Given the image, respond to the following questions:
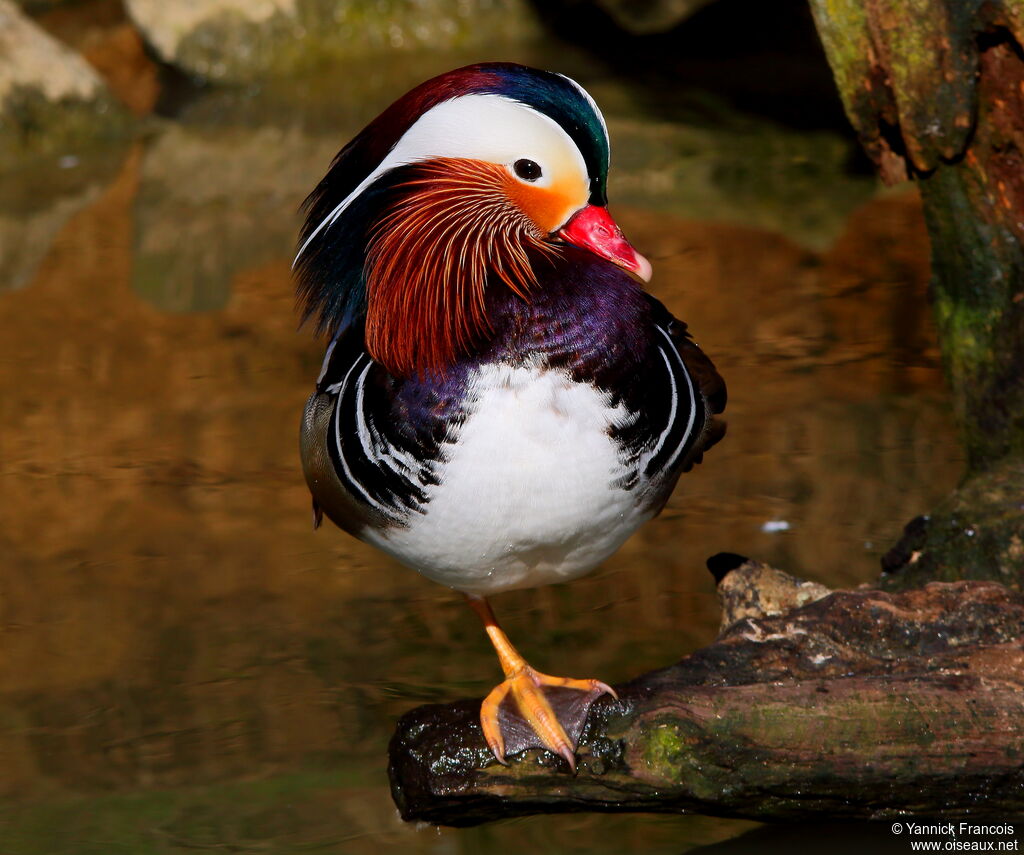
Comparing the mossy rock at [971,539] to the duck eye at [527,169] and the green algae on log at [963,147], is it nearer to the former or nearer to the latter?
the green algae on log at [963,147]

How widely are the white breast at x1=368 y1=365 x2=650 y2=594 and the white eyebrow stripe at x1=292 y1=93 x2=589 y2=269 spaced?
33 centimetres

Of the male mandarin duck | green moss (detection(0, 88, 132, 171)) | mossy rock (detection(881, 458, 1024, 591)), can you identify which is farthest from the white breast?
green moss (detection(0, 88, 132, 171))

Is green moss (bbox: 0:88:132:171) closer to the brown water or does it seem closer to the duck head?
the brown water

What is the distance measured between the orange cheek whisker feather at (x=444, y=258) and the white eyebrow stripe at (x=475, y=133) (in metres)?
0.03

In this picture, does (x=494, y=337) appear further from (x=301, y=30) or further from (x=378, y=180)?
(x=301, y=30)

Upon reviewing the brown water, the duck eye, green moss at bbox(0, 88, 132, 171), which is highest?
the duck eye

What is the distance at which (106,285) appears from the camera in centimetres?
499

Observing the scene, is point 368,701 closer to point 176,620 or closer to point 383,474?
point 176,620

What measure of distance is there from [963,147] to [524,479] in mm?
1472

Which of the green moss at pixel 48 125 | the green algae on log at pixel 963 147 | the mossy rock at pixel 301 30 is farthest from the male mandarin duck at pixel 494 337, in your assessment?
the mossy rock at pixel 301 30

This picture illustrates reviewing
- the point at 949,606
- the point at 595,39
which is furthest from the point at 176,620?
the point at 595,39

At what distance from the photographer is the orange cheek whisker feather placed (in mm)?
2146

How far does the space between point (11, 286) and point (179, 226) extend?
2.61ft

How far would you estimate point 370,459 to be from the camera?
226 centimetres
